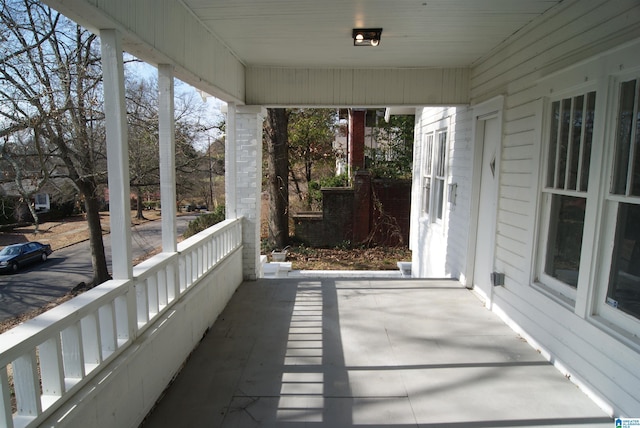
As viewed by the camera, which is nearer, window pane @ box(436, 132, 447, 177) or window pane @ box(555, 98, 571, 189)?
window pane @ box(555, 98, 571, 189)

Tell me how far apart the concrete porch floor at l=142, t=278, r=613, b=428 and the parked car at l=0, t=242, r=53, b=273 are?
155 inches

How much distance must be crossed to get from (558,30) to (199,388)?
4029 millimetres

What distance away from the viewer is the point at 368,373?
3.12 meters

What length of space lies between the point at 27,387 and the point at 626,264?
3267 millimetres

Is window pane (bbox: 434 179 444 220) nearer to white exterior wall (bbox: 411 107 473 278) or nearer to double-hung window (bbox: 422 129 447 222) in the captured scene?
double-hung window (bbox: 422 129 447 222)

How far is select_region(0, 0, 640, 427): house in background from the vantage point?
220cm

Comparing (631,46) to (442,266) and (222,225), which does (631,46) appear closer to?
(222,225)

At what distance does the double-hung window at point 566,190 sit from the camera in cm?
295

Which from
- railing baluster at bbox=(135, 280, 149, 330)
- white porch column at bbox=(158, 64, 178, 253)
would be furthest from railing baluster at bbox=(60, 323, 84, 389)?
white porch column at bbox=(158, 64, 178, 253)

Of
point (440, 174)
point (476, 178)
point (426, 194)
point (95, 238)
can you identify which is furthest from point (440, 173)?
point (95, 238)

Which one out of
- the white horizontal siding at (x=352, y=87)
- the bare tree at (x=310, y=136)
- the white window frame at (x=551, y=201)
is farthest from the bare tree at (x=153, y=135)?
the white window frame at (x=551, y=201)

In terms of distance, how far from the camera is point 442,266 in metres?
6.46

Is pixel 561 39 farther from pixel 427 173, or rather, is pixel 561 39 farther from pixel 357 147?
pixel 357 147

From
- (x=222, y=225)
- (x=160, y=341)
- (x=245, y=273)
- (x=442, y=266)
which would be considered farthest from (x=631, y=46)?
(x=245, y=273)
